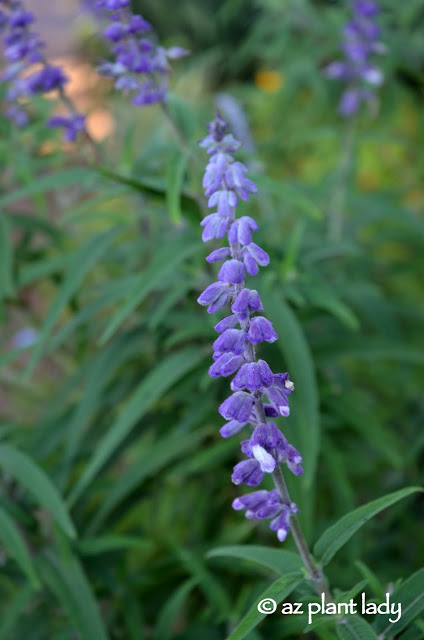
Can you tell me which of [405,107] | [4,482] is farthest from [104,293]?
[405,107]

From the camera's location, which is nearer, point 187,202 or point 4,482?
point 187,202

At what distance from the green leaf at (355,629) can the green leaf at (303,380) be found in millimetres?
855

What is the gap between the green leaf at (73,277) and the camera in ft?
9.04

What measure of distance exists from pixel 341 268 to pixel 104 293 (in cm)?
164

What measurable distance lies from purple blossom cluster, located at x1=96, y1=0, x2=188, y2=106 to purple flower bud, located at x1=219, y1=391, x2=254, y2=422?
145 cm

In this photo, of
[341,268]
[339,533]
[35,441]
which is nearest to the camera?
[339,533]

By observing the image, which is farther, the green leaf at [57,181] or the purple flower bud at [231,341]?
the green leaf at [57,181]

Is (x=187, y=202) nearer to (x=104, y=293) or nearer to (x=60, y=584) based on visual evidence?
(x=104, y=293)

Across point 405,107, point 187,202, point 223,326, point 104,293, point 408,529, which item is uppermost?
point 223,326

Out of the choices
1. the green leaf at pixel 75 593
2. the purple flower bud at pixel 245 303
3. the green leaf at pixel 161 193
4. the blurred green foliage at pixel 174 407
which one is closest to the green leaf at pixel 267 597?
the blurred green foliage at pixel 174 407

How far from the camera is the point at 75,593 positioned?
8.67 feet

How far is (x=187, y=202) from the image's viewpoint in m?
2.57

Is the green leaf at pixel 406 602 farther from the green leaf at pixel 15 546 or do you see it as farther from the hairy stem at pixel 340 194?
the hairy stem at pixel 340 194

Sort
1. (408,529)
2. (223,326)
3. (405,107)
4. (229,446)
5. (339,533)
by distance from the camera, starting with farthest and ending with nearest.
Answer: (405,107) → (408,529) → (229,446) → (339,533) → (223,326)
